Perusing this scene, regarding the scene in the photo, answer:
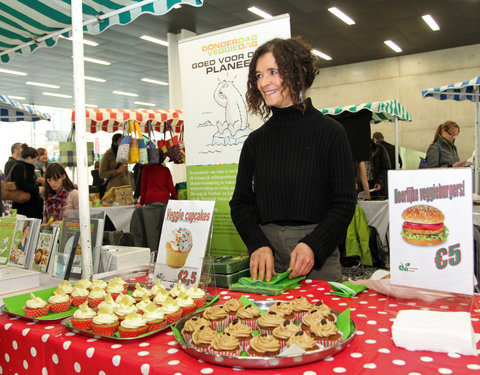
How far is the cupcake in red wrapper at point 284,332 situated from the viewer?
96 cm

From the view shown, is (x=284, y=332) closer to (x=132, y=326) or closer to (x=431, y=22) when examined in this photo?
(x=132, y=326)

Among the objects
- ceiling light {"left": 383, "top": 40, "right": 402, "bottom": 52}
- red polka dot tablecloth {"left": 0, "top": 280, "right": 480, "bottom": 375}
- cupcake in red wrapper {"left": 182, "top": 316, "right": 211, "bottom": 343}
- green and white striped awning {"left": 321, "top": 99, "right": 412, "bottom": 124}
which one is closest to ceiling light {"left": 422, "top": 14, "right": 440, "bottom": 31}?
ceiling light {"left": 383, "top": 40, "right": 402, "bottom": 52}

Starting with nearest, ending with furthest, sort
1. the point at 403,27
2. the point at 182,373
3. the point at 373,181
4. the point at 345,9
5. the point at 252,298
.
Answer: the point at 182,373, the point at 252,298, the point at 373,181, the point at 345,9, the point at 403,27

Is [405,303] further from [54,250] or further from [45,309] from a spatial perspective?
[54,250]

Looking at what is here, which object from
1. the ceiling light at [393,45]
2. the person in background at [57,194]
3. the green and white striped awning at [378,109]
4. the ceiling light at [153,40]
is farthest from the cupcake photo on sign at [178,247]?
the ceiling light at [393,45]

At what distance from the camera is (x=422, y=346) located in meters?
0.93

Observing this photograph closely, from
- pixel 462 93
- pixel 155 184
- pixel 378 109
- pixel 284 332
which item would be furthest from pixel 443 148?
pixel 284 332

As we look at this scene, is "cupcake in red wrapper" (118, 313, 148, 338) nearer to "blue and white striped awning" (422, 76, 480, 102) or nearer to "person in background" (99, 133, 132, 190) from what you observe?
"person in background" (99, 133, 132, 190)

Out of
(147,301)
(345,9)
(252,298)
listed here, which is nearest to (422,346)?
(252,298)

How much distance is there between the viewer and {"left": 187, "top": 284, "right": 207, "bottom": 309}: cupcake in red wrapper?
4.33ft

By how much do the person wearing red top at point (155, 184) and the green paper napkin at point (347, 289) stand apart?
3904 millimetres

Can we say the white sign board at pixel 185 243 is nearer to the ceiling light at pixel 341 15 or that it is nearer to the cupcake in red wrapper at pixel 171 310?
the cupcake in red wrapper at pixel 171 310

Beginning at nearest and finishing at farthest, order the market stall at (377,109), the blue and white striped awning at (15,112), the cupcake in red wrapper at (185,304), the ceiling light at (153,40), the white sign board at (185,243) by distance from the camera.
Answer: the cupcake in red wrapper at (185,304) < the white sign board at (185,243) < the market stall at (377,109) < the blue and white striped awning at (15,112) < the ceiling light at (153,40)

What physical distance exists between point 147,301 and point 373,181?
6.15 meters
